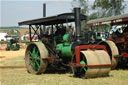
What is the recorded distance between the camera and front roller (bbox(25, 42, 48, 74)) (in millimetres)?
8062

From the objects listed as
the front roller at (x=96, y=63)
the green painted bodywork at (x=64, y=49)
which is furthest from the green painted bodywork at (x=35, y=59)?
the front roller at (x=96, y=63)

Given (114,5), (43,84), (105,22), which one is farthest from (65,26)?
(114,5)

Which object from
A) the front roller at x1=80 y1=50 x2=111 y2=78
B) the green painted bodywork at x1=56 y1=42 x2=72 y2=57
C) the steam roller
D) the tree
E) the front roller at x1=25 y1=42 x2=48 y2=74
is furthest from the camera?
the tree

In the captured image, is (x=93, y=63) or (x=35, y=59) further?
(x=35, y=59)

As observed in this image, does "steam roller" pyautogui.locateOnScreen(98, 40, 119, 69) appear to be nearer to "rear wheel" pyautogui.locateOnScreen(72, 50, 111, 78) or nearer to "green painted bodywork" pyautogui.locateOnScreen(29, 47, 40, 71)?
"rear wheel" pyautogui.locateOnScreen(72, 50, 111, 78)

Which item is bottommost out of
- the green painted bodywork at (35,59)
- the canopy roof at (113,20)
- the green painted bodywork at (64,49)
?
the green painted bodywork at (35,59)

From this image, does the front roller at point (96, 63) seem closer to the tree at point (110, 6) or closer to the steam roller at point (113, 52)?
the steam roller at point (113, 52)

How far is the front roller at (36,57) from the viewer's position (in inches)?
317

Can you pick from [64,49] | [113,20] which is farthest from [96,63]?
[113,20]

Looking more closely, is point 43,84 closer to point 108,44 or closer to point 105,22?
point 108,44

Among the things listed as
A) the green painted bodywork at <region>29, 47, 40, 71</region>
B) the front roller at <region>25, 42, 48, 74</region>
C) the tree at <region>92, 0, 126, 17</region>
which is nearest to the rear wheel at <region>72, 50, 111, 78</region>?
the front roller at <region>25, 42, 48, 74</region>

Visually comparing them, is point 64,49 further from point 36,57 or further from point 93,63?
point 93,63

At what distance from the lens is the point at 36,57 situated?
855 cm

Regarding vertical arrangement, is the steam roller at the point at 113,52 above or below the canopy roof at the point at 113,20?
below
